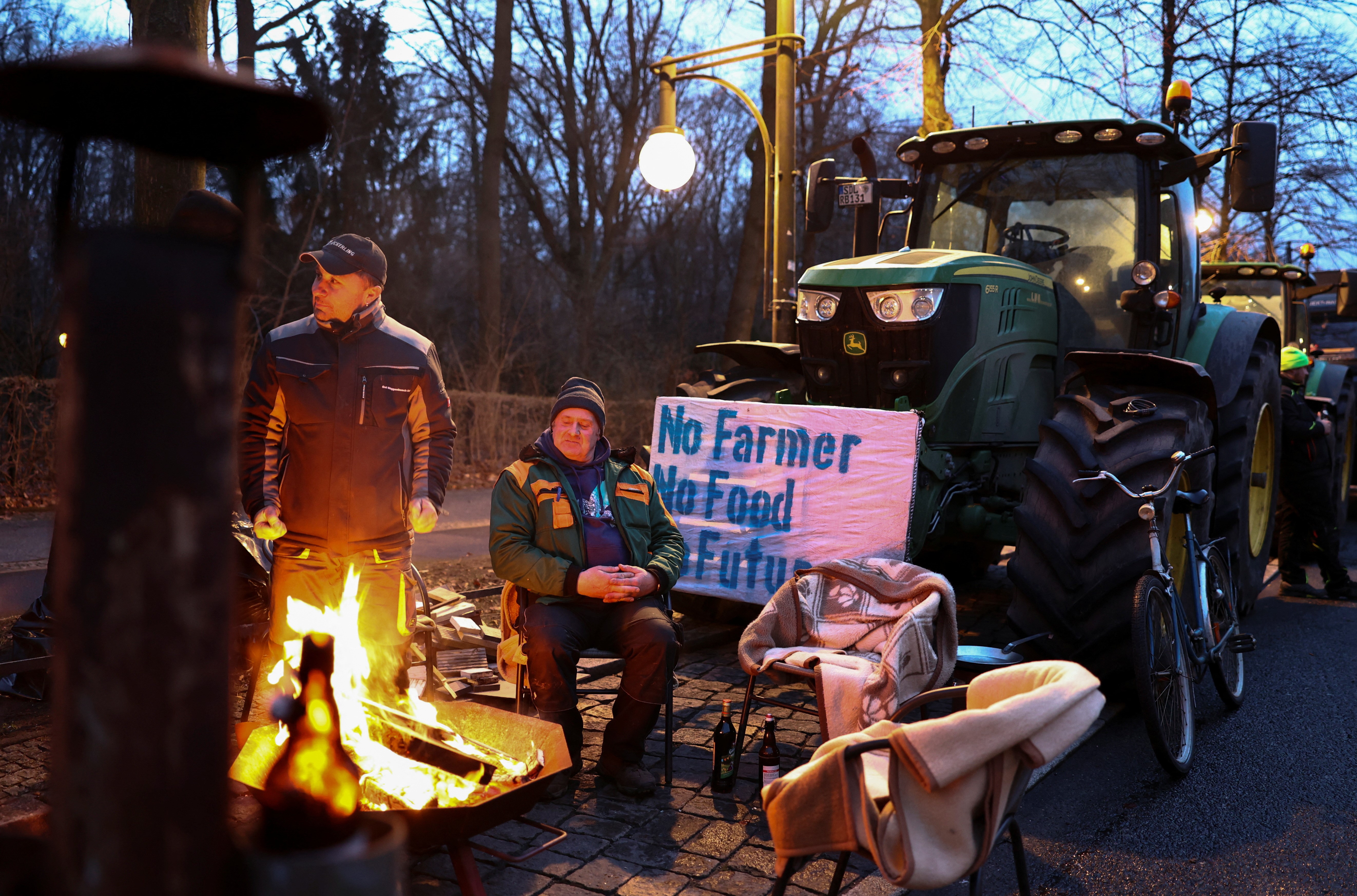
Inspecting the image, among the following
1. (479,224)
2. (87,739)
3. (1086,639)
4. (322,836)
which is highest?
(479,224)

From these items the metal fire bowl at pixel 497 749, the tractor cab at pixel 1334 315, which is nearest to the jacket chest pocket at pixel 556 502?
the metal fire bowl at pixel 497 749

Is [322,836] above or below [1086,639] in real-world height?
above

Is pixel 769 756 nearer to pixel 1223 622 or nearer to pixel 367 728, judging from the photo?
pixel 367 728

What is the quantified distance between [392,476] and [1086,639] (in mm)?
3049

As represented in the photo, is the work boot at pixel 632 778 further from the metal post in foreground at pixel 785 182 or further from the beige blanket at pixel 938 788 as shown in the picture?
the metal post in foreground at pixel 785 182

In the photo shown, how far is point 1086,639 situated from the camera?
4715mm

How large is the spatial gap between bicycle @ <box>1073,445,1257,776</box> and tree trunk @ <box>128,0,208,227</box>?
452 centimetres

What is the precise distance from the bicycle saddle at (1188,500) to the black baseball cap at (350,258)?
12.1 ft

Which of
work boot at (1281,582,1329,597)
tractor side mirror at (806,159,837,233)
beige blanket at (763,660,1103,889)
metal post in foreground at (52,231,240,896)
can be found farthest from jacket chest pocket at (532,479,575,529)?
work boot at (1281,582,1329,597)

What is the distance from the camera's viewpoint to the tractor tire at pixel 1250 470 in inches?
250

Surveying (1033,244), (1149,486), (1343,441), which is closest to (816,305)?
(1033,244)

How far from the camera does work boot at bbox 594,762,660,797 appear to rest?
4.05 metres

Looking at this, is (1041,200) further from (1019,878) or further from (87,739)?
(87,739)

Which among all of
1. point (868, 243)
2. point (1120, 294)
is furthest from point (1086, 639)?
point (868, 243)
